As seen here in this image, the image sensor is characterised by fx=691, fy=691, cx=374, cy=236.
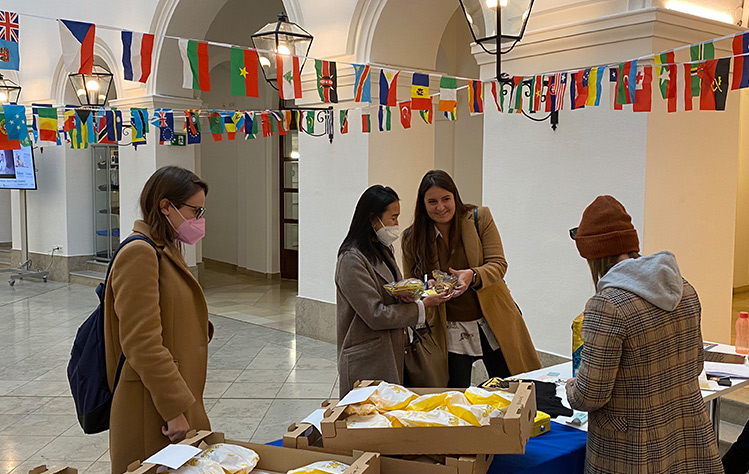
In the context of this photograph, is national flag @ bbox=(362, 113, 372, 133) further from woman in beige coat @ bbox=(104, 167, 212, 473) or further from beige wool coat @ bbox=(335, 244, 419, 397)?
woman in beige coat @ bbox=(104, 167, 212, 473)

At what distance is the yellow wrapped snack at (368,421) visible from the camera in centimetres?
211

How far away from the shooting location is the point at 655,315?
2.08 metres

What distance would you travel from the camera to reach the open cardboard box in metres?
1.97

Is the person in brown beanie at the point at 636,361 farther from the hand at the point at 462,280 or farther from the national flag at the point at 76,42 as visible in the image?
the national flag at the point at 76,42

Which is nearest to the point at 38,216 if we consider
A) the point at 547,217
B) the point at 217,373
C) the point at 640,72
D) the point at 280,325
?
the point at 280,325

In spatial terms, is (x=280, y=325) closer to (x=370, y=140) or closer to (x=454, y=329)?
(x=370, y=140)

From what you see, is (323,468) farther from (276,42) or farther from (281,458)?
(276,42)

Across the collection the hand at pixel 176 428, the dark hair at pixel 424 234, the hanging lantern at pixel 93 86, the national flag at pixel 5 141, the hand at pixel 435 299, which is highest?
the hanging lantern at pixel 93 86

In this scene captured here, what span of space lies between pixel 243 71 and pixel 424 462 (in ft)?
10.5

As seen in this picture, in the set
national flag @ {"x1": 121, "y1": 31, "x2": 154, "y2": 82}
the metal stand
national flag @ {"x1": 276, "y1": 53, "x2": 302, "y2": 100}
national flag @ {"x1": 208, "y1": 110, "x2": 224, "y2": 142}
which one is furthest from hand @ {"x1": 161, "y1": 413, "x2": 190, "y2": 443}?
the metal stand

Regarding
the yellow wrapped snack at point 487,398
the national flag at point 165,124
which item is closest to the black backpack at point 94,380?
the yellow wrapped snack at point 487,398

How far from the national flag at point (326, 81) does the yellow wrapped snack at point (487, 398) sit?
133 inches

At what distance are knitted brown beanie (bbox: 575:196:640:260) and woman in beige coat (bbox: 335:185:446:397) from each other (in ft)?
3.76

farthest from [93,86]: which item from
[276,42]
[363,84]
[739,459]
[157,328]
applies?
[739,459]
